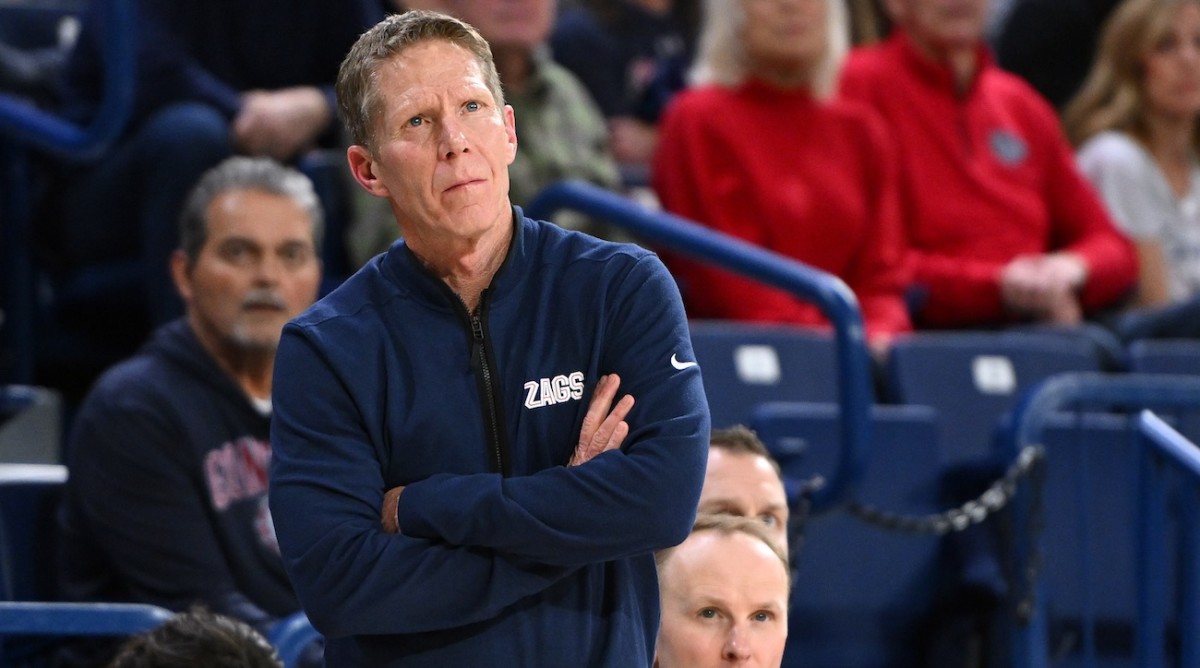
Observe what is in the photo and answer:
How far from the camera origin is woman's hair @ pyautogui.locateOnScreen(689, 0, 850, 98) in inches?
183

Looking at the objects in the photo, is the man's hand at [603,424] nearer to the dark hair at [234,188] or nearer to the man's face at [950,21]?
the dark hair at [234,188]

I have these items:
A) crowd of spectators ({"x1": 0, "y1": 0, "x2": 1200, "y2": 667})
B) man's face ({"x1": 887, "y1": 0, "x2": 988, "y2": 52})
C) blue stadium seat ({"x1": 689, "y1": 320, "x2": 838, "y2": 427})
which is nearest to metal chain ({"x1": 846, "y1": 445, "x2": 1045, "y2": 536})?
blue stadium seat ({"x1": 689, "y1": 320, "x2": 838, "y2": 427})

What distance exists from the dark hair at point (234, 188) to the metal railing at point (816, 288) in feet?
2.35

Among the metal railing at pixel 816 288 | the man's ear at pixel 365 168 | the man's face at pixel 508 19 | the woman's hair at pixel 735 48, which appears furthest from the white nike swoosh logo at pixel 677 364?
the woman's hair at pixel 735 48

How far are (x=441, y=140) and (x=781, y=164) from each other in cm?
294

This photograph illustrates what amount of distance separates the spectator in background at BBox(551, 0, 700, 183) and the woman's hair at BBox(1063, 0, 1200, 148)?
1288 mm

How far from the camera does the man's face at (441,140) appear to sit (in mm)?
1795

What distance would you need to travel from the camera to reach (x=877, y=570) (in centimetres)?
410

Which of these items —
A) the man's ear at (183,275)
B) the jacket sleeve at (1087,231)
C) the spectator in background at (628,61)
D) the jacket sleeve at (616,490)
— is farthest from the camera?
the spectator in background at (628,61)

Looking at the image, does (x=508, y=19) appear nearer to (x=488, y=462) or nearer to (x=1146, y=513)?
(x=1146, y=513)

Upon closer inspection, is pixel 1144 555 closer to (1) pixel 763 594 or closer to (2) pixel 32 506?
(1) pixel 763 594

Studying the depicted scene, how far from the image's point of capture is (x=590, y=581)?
1.79 m

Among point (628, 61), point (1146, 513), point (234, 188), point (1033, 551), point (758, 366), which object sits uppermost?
point (628, 61)

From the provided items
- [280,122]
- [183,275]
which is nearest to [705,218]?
[280,122]
